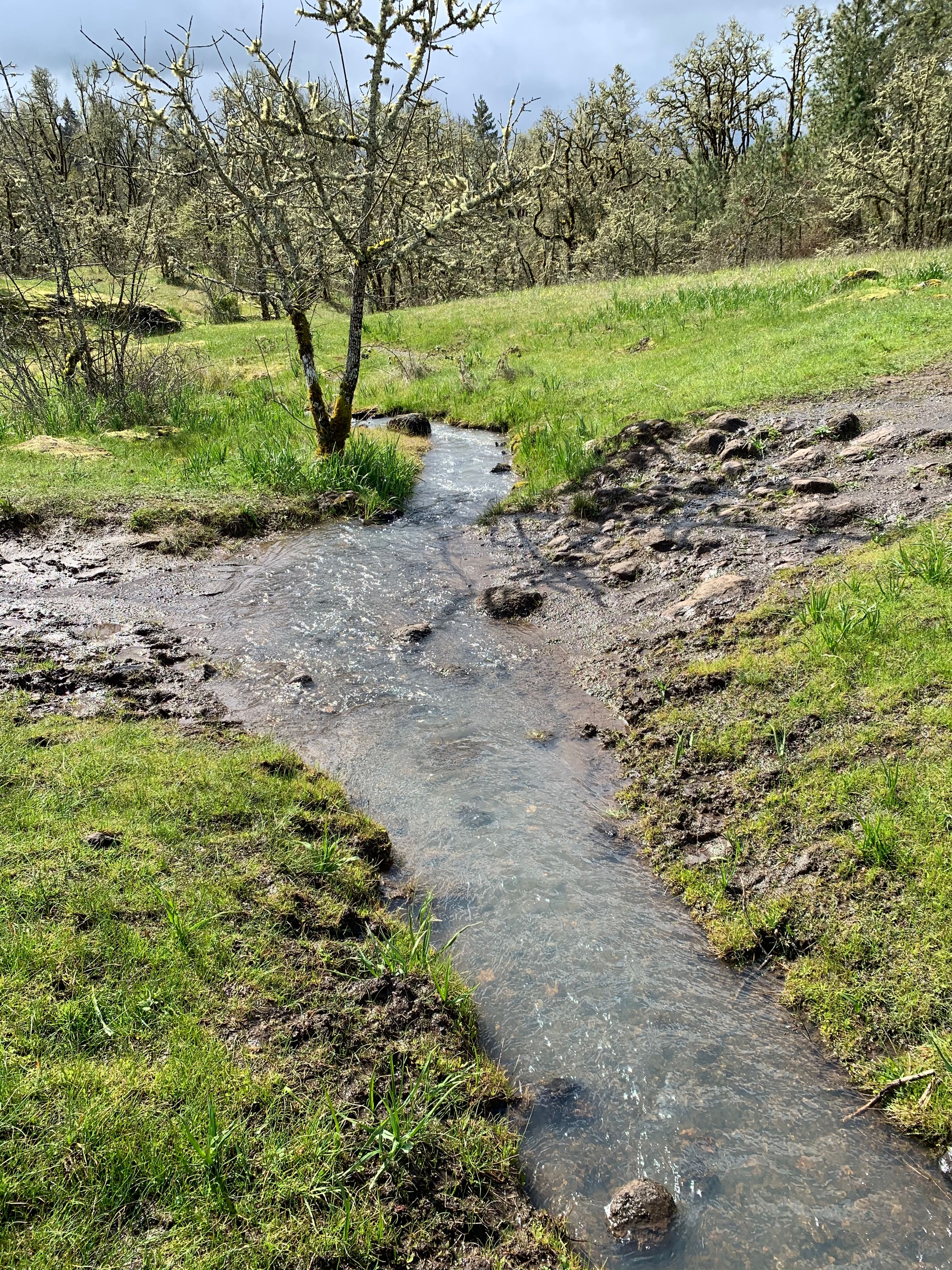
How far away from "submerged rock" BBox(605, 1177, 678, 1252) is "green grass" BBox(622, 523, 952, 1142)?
1.10 m

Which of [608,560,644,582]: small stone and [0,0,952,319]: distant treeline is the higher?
[0,0,952,319]: distant treeline

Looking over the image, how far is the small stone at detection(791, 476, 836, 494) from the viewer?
26.0 ft

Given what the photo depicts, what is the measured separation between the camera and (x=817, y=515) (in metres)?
7.48

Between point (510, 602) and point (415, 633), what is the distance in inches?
47.5

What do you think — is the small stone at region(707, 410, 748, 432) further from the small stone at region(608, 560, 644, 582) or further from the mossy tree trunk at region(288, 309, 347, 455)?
the mossy tree trunk at region(288, 309, 347, 455)

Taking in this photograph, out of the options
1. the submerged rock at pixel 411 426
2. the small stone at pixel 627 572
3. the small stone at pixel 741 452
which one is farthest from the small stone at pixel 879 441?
the submerged rock at pixel 411 426

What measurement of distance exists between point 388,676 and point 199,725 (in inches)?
69.1

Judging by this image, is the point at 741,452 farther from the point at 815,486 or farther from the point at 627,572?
the point at 627,572

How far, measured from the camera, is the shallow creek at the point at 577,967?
2.82m

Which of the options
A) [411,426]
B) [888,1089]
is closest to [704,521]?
[888,1089]

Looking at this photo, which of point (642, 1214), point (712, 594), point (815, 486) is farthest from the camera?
point (815, 486)

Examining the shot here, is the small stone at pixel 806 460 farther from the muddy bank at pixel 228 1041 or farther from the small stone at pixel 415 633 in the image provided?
the muddy bank at pixel 228 1041

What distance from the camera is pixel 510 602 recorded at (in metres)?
8.06

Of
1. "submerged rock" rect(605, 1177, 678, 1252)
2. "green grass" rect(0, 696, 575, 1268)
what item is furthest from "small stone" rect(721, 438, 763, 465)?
"submerged rock" rect(605, 1177, 678, 1252)
